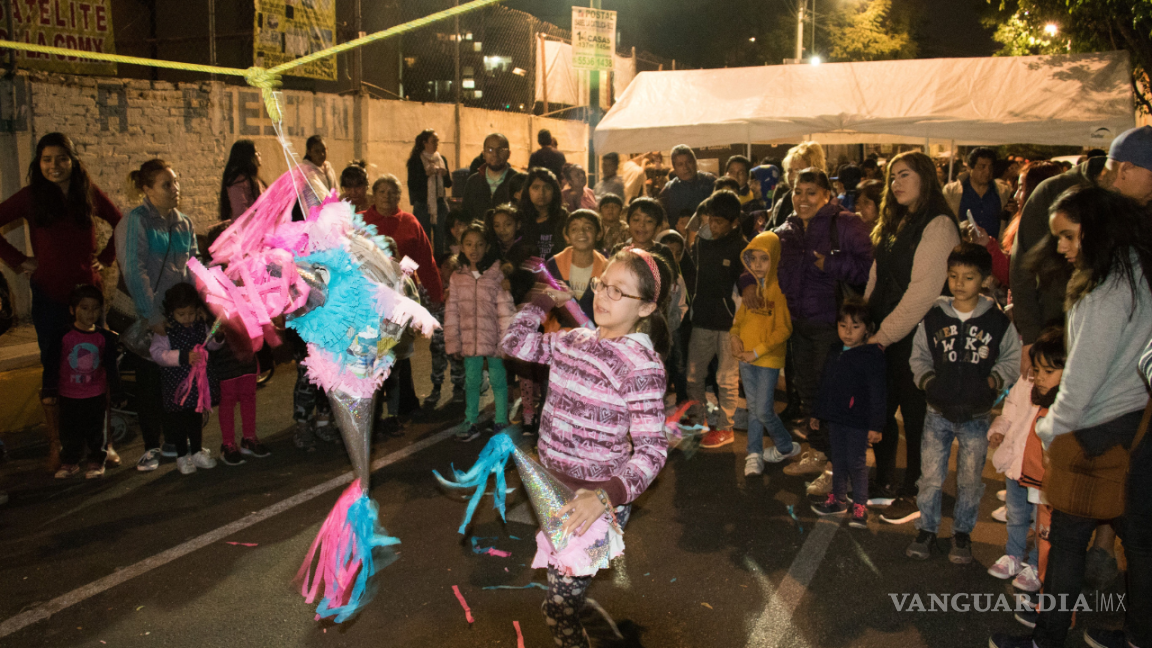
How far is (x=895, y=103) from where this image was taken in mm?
8125

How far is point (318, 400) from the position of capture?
5387mm

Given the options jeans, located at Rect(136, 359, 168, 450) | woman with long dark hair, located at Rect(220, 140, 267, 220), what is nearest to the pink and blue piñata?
jeans, located at Rect(136, 359, 168, 450)

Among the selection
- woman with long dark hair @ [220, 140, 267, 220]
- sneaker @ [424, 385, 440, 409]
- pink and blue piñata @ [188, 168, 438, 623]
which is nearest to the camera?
pink and blue piñata @ [188, 168, 438, 623]

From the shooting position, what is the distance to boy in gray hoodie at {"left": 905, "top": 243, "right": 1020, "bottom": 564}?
3805 millimetres

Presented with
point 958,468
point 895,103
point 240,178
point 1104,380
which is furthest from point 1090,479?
point 895,103

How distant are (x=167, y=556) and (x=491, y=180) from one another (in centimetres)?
498

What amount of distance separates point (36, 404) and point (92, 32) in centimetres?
445

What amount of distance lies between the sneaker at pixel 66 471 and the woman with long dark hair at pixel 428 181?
5.46 metres

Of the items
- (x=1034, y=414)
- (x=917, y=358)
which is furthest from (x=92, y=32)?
(x=1034, y=414)

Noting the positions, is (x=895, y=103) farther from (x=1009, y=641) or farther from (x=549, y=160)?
(x=1009, y=641)

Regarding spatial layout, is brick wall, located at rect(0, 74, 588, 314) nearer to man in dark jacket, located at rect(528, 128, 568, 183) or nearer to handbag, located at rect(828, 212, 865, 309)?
man in dark jacket, located at rect(528, 128, 568, 183)

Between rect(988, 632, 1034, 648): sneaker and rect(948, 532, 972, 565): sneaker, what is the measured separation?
67cm

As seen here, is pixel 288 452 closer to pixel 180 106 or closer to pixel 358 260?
pixel 358 260

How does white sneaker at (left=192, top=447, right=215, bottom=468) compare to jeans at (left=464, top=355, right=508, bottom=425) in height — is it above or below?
below
